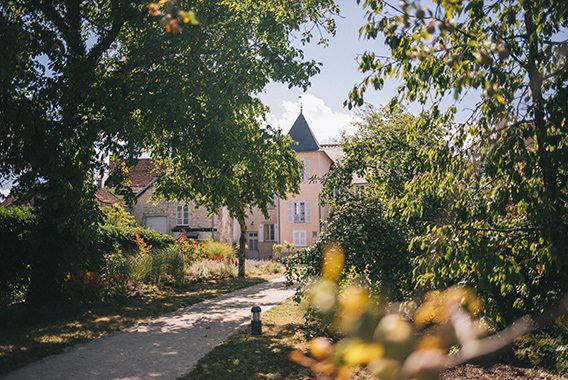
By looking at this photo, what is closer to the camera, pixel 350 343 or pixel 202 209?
pixel 350 343

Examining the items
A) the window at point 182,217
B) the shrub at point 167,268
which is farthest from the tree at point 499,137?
the window at point 182,217

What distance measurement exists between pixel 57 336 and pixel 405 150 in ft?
27.9

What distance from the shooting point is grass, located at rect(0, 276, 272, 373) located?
6.79m

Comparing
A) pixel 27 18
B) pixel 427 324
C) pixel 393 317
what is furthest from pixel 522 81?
pixel 27 18

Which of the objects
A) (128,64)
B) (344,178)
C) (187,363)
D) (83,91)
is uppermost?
(128,64)

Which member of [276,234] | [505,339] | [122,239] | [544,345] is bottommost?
[544,345]

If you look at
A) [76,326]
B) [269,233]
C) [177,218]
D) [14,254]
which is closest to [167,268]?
[14,254]

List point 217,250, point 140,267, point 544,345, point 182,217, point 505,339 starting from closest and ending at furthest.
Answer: point 505,339
point 544,345
point 140,267
point 217,250
point 182,217

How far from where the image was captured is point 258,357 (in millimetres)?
6590

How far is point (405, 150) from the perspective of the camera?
32.9 ft

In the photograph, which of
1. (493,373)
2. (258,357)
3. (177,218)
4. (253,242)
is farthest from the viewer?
(253,242)

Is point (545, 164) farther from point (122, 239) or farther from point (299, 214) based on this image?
point (299, 214)

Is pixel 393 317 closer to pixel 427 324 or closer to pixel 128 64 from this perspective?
pixel 427 324

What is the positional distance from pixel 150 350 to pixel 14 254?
553cm
